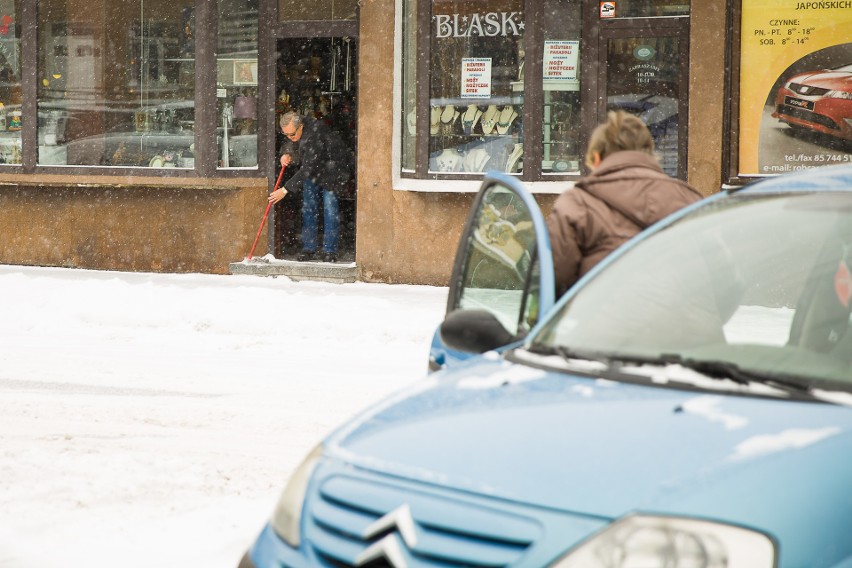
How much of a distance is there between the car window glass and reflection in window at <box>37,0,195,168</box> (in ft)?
35.0

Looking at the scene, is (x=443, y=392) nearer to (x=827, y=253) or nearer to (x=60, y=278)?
(x=827, y=253)

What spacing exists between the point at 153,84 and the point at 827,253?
12596 millimetres

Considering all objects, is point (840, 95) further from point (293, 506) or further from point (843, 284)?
point (293, 506)

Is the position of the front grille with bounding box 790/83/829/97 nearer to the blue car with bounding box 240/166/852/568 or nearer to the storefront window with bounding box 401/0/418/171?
the storefront window with bounding box 401/0/418/171

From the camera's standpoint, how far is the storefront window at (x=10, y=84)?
1573 centimetres

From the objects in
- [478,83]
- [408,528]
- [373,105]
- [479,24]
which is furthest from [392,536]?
[373,105]

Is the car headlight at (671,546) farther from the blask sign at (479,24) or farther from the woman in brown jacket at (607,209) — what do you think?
the blask sign at (479,24)

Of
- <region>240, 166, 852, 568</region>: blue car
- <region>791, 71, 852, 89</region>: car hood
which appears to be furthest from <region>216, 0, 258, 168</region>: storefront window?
<region>240, 166, 852, 568</region>: blue car

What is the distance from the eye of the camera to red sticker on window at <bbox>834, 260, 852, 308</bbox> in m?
3.41

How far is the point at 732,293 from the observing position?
3559 mm

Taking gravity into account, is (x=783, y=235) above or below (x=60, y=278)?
above

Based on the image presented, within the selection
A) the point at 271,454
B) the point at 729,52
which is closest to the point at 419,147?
the point at 729,52

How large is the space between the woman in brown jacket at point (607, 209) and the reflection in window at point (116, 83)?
34.6 feet

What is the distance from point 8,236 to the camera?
15914 millimetres
